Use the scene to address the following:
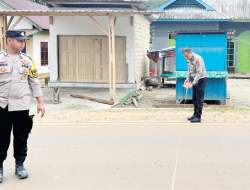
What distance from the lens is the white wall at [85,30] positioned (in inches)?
688

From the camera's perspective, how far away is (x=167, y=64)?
20188 millimetres

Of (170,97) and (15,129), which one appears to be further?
(170,97)

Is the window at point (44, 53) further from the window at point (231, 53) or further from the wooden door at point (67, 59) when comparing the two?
the window at point (231, 53)

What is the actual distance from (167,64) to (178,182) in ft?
50.6

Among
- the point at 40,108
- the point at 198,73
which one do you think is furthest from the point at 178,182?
the point at 198,73

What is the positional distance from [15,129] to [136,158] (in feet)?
6.35

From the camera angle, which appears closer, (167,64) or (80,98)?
(80,98)

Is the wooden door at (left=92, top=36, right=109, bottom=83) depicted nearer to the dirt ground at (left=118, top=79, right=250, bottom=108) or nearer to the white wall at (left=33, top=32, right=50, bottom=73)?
the dirt ground at (left=118, top=79, right=250, bottom=108)

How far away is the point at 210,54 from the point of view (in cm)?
1326

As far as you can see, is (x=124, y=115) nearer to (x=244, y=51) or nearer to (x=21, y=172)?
(x=21, y=172)

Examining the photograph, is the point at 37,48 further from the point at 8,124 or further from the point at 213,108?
the point at 8,124

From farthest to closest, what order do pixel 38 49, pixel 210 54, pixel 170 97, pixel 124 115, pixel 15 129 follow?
pixel 38 49 < pixel 170 97 < pixel 210 54 < pixel 124 115 < pixel 15 129

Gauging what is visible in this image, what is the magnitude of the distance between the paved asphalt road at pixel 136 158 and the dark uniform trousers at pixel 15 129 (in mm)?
388

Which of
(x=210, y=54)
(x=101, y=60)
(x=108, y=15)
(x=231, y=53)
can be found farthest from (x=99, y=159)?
(x=231, y=53)
